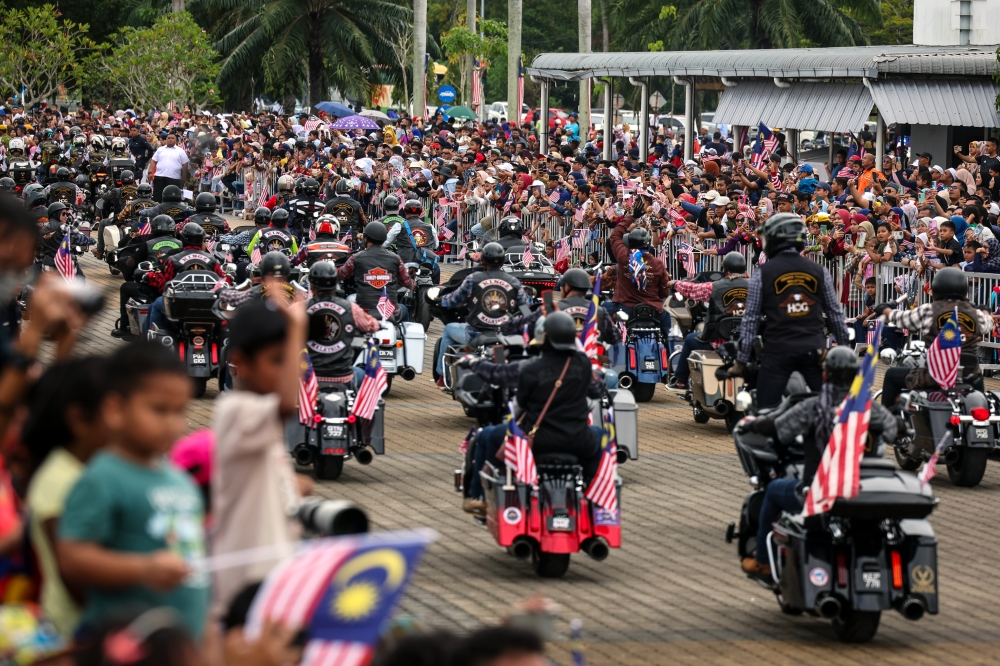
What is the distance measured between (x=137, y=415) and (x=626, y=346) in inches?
540

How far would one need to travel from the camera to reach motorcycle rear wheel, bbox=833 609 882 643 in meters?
9.61

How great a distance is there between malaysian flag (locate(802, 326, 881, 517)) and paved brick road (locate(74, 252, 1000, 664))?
2.89ft

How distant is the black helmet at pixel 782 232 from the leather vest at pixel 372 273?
5749 mm

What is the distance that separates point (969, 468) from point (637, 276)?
4.75 meters

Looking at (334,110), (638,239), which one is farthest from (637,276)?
(334,110)

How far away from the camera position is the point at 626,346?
60.4 feet

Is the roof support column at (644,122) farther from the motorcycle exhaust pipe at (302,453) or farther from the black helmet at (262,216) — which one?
the motorcycle exhaust pipe at (302,453)

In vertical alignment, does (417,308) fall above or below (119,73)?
below

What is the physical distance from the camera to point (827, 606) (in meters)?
9.40

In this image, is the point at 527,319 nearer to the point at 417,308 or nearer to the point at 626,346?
the point at 626,346

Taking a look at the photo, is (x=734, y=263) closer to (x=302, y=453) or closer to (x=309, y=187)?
(x=302, y=453)

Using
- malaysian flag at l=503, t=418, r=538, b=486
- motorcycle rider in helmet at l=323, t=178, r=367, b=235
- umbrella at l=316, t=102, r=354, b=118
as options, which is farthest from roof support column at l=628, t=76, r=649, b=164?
malaysian flag at l=503, t=418, r=538, b=486

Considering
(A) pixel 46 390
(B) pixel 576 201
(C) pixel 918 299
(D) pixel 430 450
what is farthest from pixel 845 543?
(B) pixel 576 201

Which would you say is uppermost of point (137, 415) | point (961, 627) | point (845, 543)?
point (137, 415)
